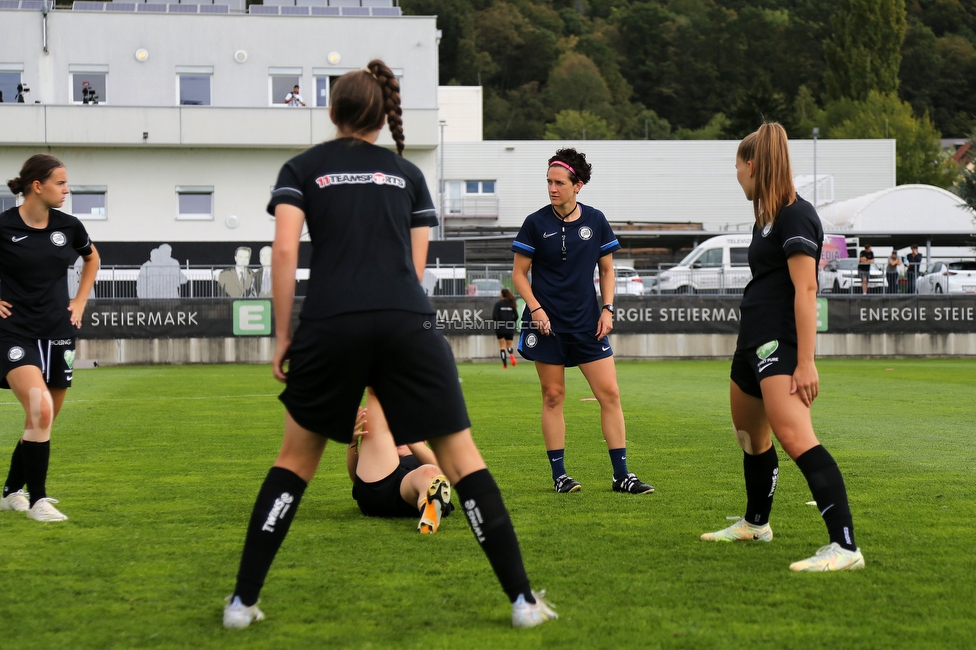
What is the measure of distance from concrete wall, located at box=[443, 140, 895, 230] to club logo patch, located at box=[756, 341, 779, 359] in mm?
57281

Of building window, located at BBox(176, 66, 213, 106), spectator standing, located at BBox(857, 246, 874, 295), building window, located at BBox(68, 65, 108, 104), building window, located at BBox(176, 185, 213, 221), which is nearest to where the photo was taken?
spectator standing, located at BBox(857, 246, 874, 295)

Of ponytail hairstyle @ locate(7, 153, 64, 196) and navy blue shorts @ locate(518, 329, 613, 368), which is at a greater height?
ponytail hairstyle @ locate(7, 153, 64, 196)

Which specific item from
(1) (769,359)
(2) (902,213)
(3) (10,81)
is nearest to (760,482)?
(1) (769,359)

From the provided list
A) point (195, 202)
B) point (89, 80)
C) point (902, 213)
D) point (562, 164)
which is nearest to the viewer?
point (562, 164)

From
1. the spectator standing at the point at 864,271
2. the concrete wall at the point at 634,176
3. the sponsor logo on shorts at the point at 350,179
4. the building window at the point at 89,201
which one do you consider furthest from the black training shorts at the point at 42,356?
the concrete wall at the point at 634,176

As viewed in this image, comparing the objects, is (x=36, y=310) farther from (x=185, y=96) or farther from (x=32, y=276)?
(x=185, y=96)

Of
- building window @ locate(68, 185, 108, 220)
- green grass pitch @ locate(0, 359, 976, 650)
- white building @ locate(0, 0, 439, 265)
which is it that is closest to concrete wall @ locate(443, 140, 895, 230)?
white building @ locate(0, 0, 439, 265)

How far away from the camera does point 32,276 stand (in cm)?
596

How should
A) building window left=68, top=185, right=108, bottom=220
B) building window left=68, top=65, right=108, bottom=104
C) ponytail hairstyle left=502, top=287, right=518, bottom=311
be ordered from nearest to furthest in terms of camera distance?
ponytail hairstyle left=502, top=287, right=518, bottom=311, building window left=68, top=185, right=108, bottom=220, building window left=68, top=65, right=108, bottom=104

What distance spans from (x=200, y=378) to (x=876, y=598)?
18964mm

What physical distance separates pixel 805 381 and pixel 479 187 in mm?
58346

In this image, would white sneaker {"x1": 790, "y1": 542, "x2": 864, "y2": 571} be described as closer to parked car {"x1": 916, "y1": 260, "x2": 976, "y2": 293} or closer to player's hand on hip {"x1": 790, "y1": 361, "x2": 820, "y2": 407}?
player's hand on hip {"x1": 790, "y1": 361, "x2": 820, "y2": 407}

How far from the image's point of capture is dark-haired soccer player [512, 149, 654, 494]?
6977 millimetres

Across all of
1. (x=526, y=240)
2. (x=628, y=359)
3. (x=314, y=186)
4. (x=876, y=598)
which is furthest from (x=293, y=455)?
(x=628, y=359)
